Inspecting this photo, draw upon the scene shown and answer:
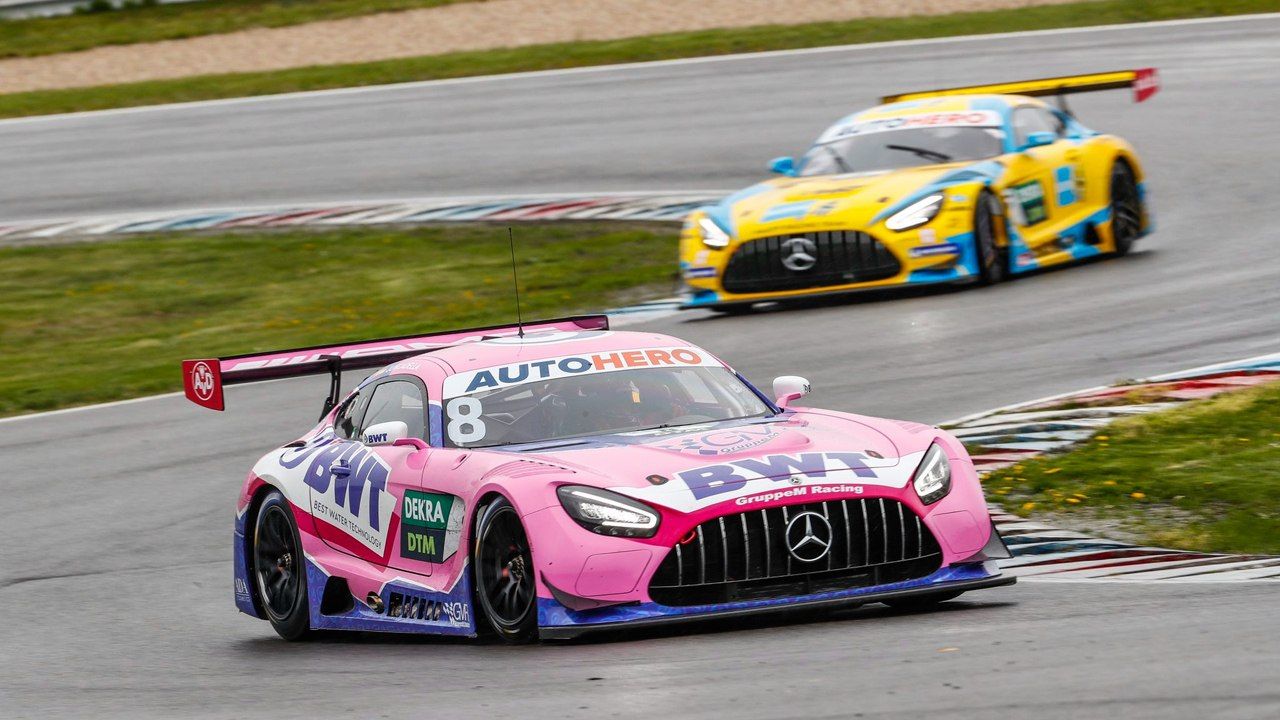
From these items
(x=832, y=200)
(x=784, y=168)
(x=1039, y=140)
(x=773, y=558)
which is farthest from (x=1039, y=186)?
(x=773, y=558)

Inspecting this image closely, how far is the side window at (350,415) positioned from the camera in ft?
29.4

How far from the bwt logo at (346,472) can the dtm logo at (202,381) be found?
0.47 meters

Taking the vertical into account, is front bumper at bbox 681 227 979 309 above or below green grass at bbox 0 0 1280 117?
below

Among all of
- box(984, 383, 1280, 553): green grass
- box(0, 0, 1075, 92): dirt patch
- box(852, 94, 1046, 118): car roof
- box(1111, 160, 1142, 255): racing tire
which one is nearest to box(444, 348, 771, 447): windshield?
box(984, 383, 1280, 553): green grass

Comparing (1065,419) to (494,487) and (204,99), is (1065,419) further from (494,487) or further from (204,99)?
(204,99)

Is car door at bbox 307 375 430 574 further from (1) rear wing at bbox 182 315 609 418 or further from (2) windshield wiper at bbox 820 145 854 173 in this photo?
(2) windshield wiper at bbox 820 145 854 173

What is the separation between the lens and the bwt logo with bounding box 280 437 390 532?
324 inches

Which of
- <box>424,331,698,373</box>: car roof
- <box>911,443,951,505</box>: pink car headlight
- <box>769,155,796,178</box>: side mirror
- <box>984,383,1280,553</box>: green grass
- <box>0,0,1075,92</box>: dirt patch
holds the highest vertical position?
<box>0,0,1075,92</box>: dirt patch

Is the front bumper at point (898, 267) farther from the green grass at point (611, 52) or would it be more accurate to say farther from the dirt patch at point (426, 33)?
the dirt patch at point (426, 33)

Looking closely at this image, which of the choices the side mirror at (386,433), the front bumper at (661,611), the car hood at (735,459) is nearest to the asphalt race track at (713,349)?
the front bumper at (661,611)

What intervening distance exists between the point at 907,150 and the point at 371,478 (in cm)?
900

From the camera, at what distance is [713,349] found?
14.4 m

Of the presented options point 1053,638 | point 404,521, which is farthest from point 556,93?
point 1053,638

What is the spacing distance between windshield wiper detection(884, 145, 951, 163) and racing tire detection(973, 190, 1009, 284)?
27.2 inches
